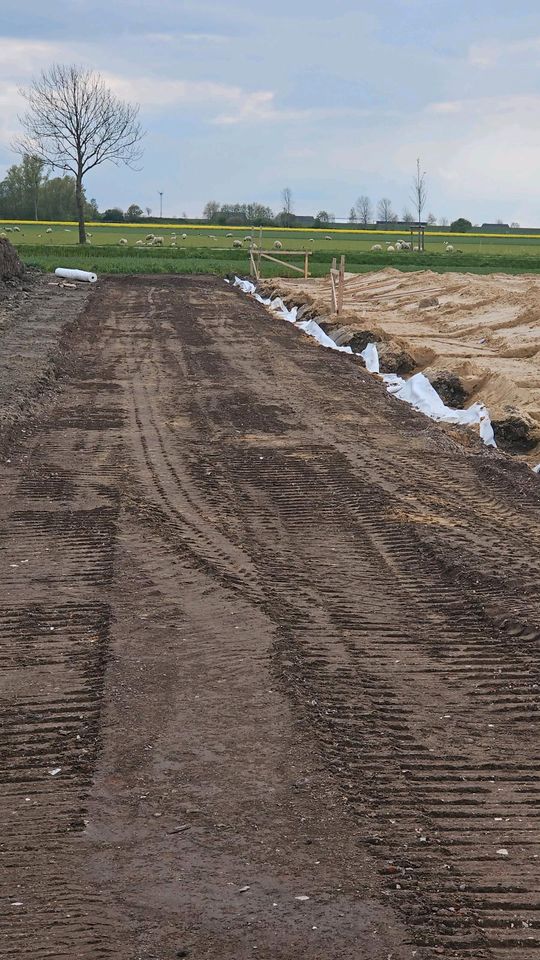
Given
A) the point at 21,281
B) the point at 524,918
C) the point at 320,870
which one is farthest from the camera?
the point at 21,281

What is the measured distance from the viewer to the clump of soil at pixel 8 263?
127ft

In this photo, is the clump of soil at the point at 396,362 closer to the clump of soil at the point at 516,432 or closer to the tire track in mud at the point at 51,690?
the clump of soil at the point at 516,432

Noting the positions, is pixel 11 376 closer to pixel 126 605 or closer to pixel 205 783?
pixel 126 605

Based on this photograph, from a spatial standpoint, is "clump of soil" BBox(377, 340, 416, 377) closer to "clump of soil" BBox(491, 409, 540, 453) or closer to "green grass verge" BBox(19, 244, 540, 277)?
"clump of soil" BBox(491, 409, 540, 453)

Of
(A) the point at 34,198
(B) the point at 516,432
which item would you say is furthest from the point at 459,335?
(A) the point at 34,198

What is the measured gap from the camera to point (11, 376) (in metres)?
17.5

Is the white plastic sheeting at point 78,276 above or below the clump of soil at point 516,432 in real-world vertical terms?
above

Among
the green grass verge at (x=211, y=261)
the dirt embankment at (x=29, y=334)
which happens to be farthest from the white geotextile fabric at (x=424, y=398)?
the green grass verge at (x=211, y=261)

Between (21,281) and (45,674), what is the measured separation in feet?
117

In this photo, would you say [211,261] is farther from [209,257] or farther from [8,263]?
[8,263]

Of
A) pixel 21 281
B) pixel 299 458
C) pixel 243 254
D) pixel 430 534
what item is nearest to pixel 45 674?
pixel 430 534

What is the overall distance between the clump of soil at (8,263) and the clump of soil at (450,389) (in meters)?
24.3

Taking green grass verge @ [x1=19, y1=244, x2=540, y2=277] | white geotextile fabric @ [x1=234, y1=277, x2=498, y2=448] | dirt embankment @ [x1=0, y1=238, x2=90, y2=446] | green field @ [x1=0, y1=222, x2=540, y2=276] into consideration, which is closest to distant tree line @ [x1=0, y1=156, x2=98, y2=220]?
green field @ [x1=0, y1=222, x2=540, y2=276]

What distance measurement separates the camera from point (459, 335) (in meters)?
25.1
